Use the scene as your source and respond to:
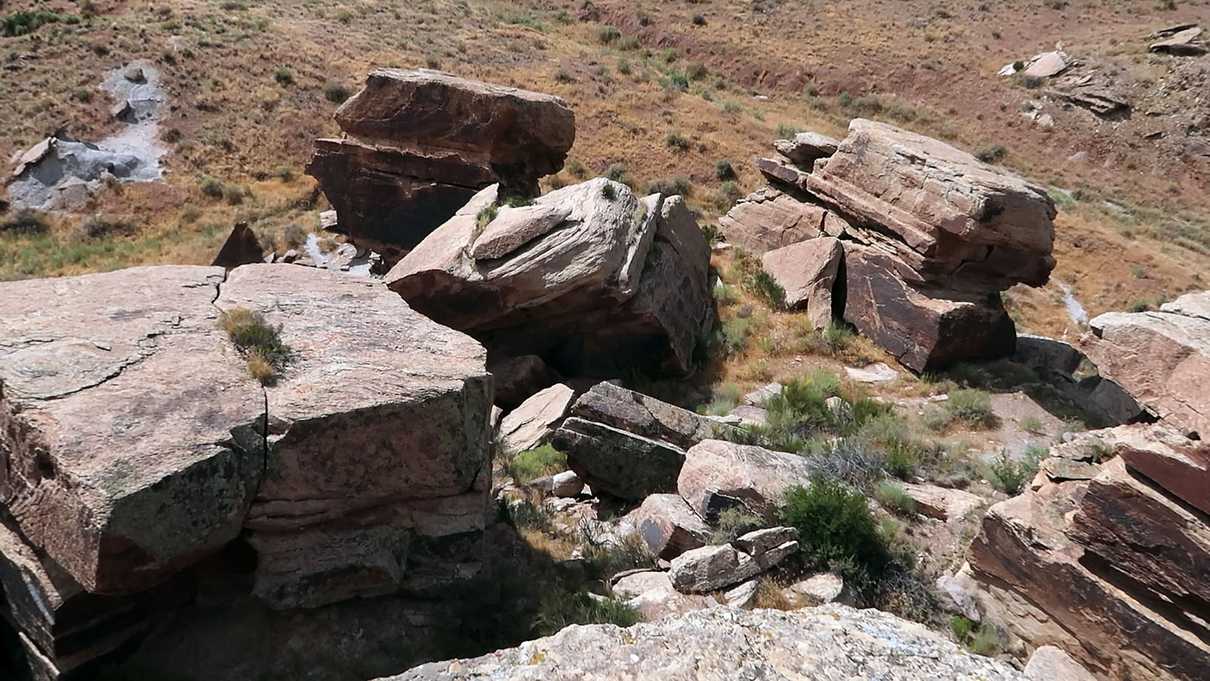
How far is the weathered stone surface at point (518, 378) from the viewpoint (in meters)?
11.5

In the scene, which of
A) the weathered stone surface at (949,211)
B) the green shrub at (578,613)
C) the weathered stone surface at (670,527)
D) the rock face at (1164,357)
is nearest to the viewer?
the rock face at (1164,357)

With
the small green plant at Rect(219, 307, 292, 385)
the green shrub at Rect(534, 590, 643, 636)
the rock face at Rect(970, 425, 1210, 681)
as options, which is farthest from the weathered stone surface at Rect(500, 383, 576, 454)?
the rock face at Rect(970, 425, 1210, 681)

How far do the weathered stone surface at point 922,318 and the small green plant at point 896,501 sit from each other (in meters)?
4.67

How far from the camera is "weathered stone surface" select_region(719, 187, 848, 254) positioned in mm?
15539

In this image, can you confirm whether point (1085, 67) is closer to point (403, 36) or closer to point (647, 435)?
point (403, 36)

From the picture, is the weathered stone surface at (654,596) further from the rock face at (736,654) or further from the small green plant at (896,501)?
the small green plant at (896,501)

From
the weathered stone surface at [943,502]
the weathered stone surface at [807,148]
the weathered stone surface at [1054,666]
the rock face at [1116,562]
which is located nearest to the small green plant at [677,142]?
the weathered stone surface at [807,148]

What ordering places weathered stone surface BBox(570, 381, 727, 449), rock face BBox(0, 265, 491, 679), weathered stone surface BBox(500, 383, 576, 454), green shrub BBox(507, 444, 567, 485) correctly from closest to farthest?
rock face BBox(0, 265, 491, 679) < weathered stone surface BBox(570, 381, 727, 449) < green shrub BBox(507, 444, 567, 485) < weathered stone surface BBox(500, 383, 576, 454)

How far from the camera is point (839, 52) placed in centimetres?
4081

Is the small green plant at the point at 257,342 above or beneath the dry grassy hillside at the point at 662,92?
above

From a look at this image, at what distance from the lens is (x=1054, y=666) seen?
6.30 meters

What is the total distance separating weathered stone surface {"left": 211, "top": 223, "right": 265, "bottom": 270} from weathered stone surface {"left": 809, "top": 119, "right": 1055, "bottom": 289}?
40.9 ft

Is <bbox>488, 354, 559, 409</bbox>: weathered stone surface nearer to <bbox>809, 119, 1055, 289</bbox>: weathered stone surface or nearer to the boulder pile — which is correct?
the boulder pile

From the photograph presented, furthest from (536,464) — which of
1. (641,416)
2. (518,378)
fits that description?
(518,378)
